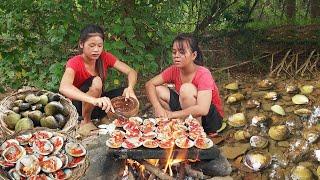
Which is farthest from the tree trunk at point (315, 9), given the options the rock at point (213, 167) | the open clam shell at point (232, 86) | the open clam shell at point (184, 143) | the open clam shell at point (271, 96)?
the open clam shell at point (184, 143)

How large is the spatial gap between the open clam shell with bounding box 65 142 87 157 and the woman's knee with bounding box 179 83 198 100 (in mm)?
1346

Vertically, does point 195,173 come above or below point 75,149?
below

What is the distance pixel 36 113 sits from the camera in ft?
12.1

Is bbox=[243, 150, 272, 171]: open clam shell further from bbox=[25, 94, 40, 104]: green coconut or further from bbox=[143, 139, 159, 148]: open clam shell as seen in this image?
bbox=[25, 94, 40, 104]: green coconut

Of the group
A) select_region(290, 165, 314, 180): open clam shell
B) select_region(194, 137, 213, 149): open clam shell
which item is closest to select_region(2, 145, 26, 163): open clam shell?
→ select_region(194, 137, 213, 149): open clam shell

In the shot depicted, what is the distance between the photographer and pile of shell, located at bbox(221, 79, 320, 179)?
4.64 meters

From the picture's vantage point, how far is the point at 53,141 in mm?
3213

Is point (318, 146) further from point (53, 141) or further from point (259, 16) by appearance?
point (259, 16)

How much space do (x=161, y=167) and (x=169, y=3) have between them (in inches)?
96.5

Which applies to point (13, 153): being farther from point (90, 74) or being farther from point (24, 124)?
point (90, 74)

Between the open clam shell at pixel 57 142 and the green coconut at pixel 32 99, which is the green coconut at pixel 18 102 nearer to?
the green coconut at pixel 32 99

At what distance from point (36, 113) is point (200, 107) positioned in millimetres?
1476

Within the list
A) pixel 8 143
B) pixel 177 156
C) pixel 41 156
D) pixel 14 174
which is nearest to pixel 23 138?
pixel 8 143

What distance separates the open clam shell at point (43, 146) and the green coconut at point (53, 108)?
621mm
